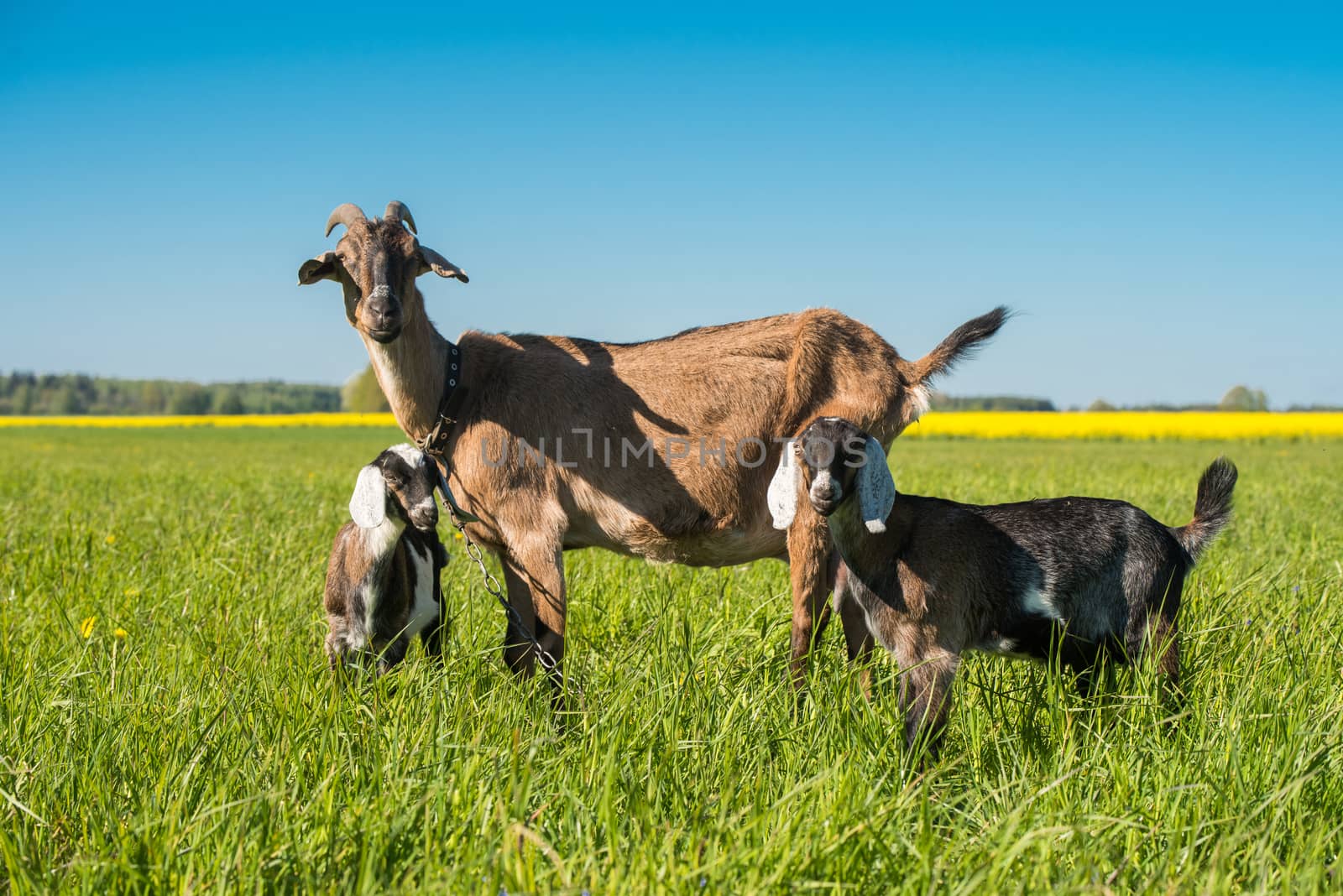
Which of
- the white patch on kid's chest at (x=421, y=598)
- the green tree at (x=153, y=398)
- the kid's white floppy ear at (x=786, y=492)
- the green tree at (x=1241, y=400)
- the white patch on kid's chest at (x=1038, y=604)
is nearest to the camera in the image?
the kid's white floppy ear at (x=786, y=492)

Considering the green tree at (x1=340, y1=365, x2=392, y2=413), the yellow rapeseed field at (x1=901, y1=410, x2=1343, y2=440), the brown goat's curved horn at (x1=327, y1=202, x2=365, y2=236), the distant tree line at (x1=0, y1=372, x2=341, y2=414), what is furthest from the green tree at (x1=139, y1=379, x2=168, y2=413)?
the brown goat's curved horn at (x1=327, y1=202, x2=365, y2=236)

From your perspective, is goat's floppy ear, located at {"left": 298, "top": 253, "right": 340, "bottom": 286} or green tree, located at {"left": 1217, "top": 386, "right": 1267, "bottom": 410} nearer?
goat's floppy ear, located at {"left": 298, "top": 253, "right": 340, "bottom": 286}

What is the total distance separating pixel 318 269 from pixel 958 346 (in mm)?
3289

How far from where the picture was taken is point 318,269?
4.20 m

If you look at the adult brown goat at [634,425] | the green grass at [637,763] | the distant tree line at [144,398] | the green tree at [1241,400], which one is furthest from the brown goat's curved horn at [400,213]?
the distant tree line at [144,398]

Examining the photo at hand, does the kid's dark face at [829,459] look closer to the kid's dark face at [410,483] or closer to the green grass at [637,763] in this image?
the green grass at [637,763]

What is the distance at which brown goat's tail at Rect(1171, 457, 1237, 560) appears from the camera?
12.7ft

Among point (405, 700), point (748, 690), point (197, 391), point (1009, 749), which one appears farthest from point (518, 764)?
point (197, 391)

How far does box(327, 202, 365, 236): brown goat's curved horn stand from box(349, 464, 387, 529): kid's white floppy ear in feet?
4.09

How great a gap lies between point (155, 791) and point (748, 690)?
7.44 feet

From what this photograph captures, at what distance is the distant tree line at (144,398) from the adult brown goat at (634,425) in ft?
360

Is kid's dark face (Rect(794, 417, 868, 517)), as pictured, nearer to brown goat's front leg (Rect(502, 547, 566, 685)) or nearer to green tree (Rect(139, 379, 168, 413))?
brown goat's front leg (Rect(502, 547, 566, 685))

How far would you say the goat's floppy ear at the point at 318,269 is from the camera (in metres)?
4.14

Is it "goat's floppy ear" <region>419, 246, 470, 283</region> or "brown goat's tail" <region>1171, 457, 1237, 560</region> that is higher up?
"goat's floppy ear" <region>419, 246, 470, 283</region>
